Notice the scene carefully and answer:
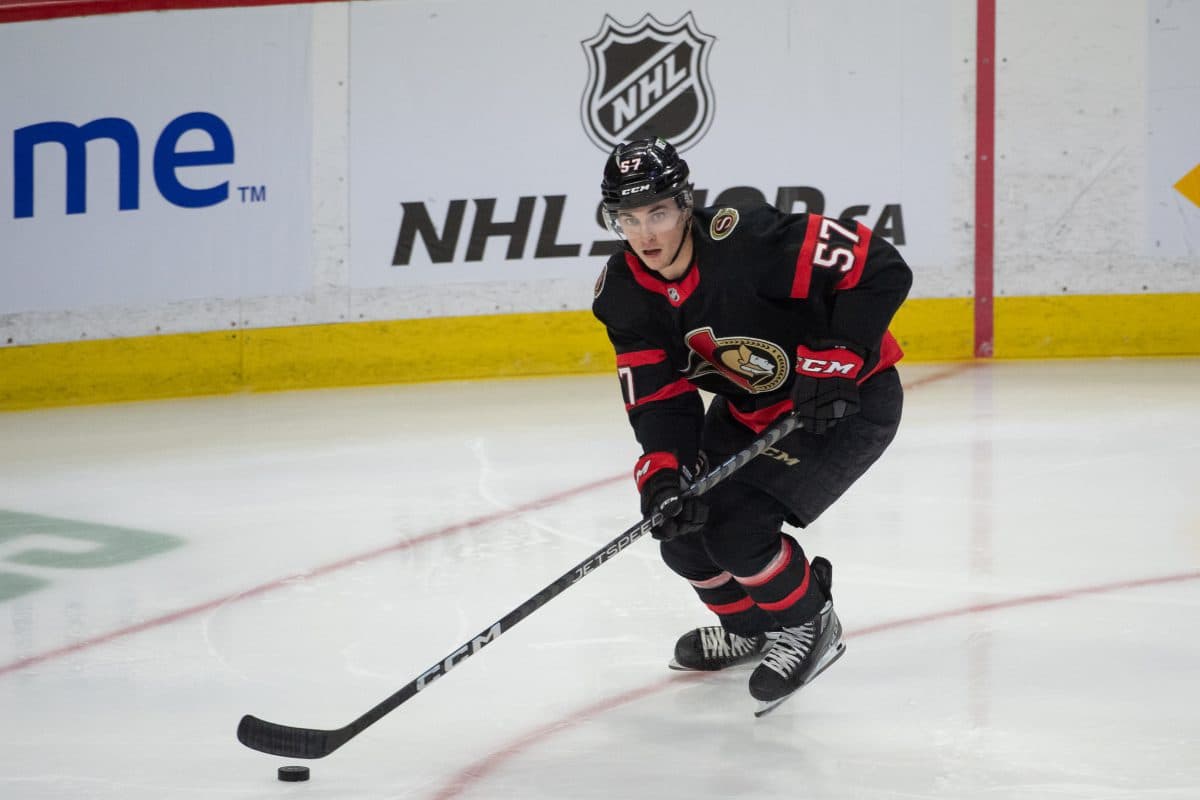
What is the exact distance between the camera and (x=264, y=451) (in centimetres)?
519

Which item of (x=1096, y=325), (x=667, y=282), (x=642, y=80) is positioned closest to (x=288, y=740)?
(x=667, y=282)

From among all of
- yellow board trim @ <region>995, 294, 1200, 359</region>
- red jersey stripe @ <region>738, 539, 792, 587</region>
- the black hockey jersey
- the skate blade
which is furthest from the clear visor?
yellow board trim @ <region>995, 294, 1200, 359</region>

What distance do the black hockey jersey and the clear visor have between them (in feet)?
0.34

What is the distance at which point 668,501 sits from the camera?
281 cm

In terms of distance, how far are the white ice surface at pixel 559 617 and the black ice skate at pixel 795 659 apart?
5 centimetres

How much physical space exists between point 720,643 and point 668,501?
45 cm

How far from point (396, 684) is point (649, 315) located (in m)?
0.82

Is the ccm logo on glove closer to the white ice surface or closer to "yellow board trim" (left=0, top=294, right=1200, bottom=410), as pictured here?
the white ice surface

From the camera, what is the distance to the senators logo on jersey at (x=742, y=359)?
2881mm

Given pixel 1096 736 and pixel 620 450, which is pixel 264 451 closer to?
pixel 620 450

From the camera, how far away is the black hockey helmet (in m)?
2.70

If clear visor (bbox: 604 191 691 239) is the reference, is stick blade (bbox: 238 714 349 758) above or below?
below

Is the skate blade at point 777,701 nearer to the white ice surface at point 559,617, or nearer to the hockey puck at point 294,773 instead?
the white ice surface at point 559,617

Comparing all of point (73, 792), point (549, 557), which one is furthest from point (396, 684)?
point (549, 557)
